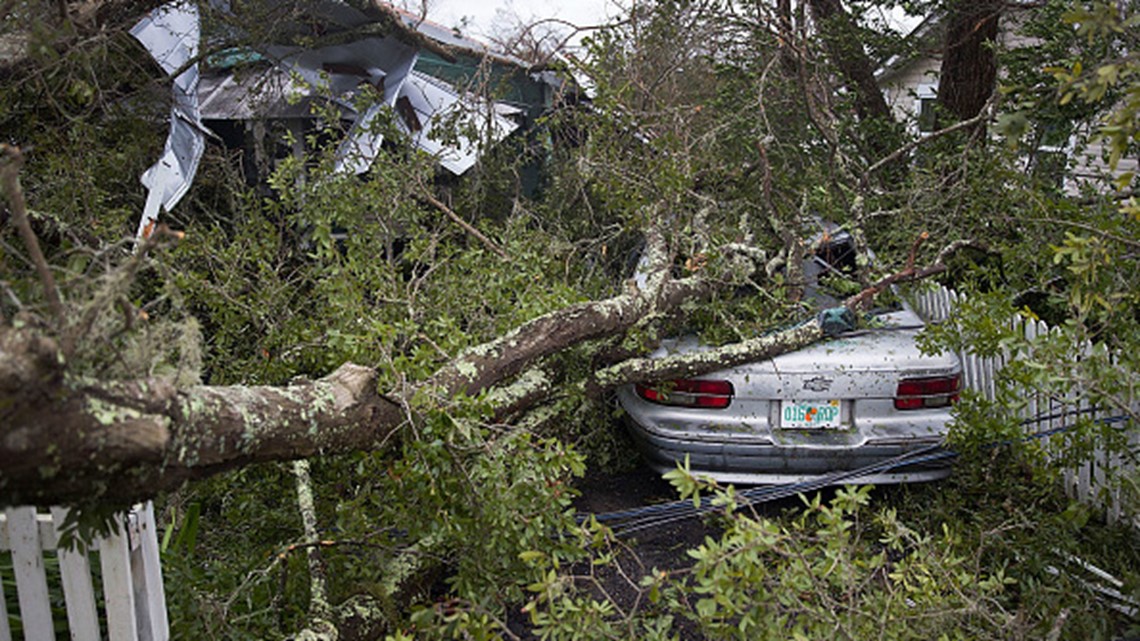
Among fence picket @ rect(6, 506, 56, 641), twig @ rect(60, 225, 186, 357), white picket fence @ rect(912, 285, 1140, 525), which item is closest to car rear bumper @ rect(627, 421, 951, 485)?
white picket fence @ rect(912, 285, 1140, 525)

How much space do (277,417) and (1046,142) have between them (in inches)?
237

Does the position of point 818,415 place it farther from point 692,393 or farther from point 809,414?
point 692,393

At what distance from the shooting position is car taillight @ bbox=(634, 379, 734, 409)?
4.74 metres

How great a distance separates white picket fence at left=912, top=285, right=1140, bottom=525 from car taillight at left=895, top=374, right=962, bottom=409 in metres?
0.23

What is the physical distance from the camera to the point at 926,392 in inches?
185

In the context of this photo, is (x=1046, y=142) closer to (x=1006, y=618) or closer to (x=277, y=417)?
(x=1006, y=618)

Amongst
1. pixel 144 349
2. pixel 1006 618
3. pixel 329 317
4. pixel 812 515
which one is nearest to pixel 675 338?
pixel 812 515

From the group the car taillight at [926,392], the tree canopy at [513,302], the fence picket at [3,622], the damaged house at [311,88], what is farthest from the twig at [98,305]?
the damaged house at [311,88]

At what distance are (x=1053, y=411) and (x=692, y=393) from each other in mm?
1941

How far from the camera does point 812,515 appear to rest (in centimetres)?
508

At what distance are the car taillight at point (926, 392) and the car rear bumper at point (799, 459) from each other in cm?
19

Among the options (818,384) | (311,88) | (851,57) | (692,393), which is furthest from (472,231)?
(851,57)

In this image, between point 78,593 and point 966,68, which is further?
point 966,68

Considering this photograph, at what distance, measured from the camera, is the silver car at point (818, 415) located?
A: 4637mm
